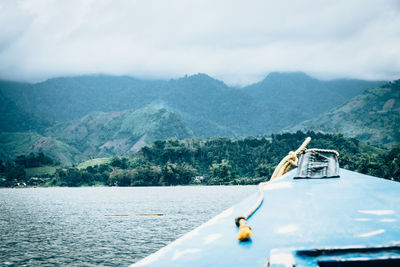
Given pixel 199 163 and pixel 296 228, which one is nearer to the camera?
pixel 296 228

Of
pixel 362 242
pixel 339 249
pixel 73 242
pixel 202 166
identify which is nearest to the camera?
pixel 339 249

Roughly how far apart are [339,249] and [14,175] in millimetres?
218085

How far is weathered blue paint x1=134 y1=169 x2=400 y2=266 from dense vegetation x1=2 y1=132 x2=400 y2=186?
158 m

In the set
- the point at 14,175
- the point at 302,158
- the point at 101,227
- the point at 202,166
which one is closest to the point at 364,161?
the point at 202,166

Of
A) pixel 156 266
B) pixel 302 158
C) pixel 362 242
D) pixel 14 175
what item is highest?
pixel 302 158

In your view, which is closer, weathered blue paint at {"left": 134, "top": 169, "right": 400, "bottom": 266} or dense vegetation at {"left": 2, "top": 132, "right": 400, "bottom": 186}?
weathered blue paint at {"left": 134, "top": 169, "right": 400, "bottom": 266}

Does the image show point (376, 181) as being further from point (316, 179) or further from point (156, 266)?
point (156, 266)

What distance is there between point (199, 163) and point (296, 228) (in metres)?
186

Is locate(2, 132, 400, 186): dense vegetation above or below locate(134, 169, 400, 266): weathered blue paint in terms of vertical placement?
below

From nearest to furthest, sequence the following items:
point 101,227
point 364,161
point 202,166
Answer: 1. point 101,227
2. point 364,161
3. point 202,166

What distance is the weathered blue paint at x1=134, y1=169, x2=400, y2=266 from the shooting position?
363 centimetres

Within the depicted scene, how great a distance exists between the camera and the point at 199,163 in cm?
18925

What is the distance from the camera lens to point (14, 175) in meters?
197

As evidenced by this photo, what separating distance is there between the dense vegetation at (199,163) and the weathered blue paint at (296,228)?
157792 millimetres
